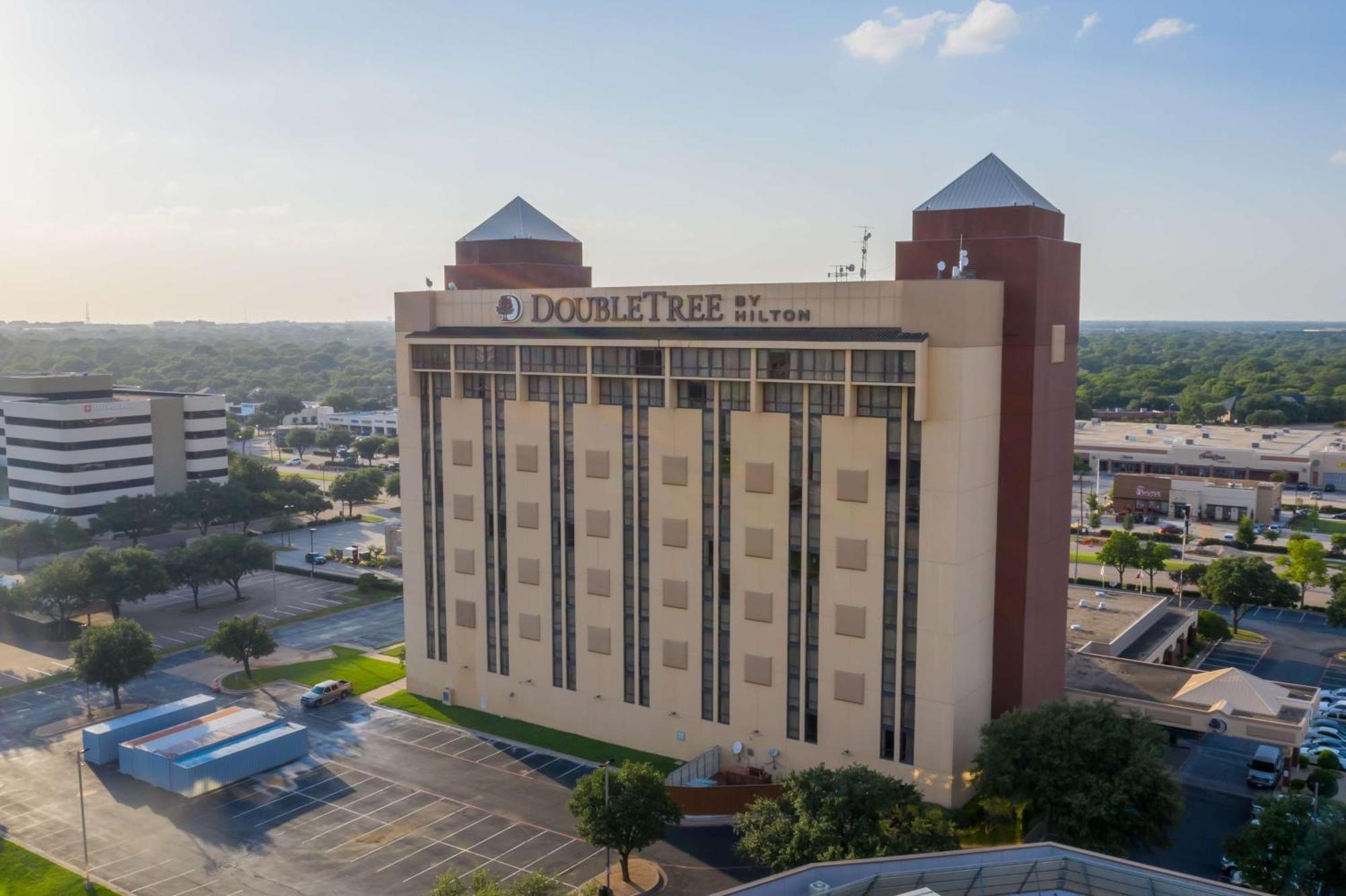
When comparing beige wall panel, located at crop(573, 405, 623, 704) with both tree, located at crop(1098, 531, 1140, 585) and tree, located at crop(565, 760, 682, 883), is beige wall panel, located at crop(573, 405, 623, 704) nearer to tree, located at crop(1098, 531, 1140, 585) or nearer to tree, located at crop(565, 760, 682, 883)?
tree, located at crop(565, 760, 682, 883)

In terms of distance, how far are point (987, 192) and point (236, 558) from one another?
7748cm

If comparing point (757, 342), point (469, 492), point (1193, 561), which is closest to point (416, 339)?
point (469, 492)

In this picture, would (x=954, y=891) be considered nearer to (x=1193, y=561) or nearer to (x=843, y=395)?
(x=843, y=395)

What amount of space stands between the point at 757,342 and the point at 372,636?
5162 centimetres

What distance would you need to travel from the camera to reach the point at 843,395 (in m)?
59.3

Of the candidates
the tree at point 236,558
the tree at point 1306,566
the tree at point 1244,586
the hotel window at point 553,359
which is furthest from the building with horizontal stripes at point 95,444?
the tree at point 1306,566

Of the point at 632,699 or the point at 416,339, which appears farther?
the point at 416,339

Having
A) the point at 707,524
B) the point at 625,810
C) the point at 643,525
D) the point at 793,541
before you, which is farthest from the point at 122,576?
the point at 793,541

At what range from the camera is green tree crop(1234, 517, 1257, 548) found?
132 m

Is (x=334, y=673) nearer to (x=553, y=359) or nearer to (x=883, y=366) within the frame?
(x=553, y=359)

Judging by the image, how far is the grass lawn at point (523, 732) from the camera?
66.8 m

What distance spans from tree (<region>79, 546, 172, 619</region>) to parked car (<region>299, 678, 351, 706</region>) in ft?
90.0

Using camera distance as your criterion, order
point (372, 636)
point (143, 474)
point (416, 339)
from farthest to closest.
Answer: point (143, 474), point (372, 636), point (416, 339)

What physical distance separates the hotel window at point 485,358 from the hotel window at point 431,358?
80 centimetres
